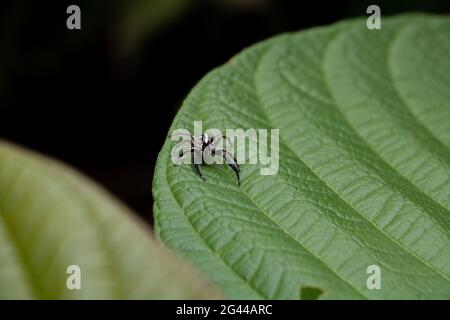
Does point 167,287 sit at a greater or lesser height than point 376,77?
lesser

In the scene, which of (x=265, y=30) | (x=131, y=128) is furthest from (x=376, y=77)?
(x=131, y=128)

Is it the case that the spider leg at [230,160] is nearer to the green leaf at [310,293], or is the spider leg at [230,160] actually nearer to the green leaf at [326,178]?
the green leaf at [326,178]

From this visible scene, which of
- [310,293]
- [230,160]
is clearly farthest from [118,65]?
[310,293]

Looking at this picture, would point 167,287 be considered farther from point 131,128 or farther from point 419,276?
point 131,128

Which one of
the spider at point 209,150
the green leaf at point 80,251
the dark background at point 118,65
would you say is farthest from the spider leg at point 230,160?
the dark background at point 118,65

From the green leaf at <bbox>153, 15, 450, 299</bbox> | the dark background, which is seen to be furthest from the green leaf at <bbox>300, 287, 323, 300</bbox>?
the dark background

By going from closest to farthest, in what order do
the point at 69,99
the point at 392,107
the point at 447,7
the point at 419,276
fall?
the point at 419,276 < the point at 392,107 < the point at 447,7 < the point at 69,99
